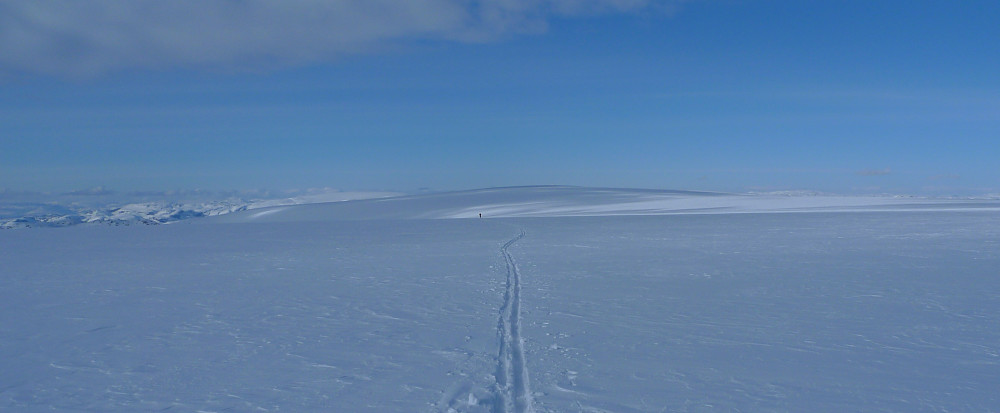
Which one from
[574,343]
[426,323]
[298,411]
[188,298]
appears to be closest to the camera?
[298,411]

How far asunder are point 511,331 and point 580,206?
101 feet

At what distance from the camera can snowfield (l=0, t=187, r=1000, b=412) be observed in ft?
13.4

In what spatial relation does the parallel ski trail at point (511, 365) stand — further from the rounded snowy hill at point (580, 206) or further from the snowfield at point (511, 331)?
the rounded snowy hill at point (580, 206)

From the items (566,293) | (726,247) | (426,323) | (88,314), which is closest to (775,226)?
(726,247)

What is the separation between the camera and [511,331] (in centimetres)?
583

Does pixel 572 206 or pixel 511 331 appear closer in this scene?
pixel 511 331

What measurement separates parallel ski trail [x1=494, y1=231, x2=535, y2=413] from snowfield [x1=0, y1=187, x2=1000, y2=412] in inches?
1.0

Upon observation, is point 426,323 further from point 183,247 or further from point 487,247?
point 183,247

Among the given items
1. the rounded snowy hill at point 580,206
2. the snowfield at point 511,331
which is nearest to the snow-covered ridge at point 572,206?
the rounded snowy hill at point 580,206

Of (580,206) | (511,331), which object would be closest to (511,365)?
(511,331)

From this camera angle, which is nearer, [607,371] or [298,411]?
[298,411]

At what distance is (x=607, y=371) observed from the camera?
4.56 m

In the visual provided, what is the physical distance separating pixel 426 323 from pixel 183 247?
11.1m

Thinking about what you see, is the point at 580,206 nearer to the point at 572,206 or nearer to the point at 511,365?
the point at 572,206
